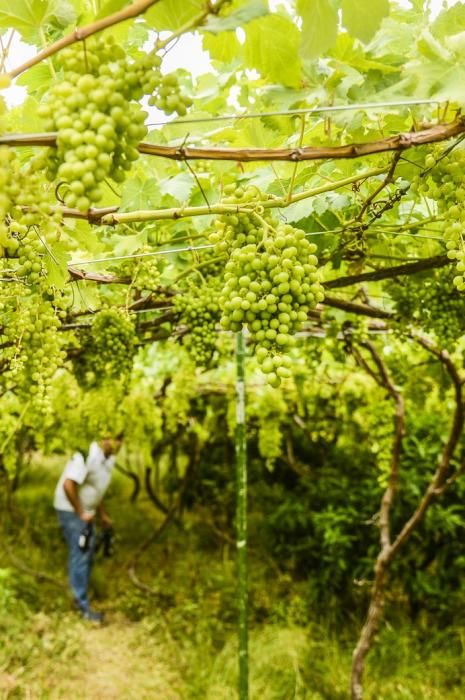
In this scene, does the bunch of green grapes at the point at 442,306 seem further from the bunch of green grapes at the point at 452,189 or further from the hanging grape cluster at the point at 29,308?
the hanging grape cluster at the point at 29,308

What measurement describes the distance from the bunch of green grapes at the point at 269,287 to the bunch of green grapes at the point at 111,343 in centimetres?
120

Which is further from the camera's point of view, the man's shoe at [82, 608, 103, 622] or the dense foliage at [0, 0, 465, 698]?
the man's shoe at [82, 608, 103, 622]

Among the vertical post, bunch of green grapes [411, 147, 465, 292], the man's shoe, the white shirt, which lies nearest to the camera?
bunch of green grapes [411, 147, 465, 292]

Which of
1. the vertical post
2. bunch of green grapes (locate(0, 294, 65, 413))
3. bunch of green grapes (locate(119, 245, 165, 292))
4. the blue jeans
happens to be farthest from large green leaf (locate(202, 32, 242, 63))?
the blue jeans

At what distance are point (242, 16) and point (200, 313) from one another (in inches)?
60.0

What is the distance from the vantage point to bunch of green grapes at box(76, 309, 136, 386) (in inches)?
87.7

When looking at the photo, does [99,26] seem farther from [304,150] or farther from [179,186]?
[179,186]

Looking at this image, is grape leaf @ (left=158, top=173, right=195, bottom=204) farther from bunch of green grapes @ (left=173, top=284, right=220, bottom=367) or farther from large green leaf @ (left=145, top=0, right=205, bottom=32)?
large green leaf @ (left=145, top=0, right=205, bottom=32)

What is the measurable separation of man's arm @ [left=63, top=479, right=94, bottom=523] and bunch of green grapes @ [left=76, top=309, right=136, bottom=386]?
2.62m

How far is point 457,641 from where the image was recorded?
165 inches

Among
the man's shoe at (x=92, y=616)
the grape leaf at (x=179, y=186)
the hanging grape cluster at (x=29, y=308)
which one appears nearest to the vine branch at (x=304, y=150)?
the hanging grape cluster at (x=29, y=308)

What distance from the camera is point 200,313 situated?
2.20 m

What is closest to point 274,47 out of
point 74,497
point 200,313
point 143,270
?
point 143,270

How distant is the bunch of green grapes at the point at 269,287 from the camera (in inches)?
37.1
